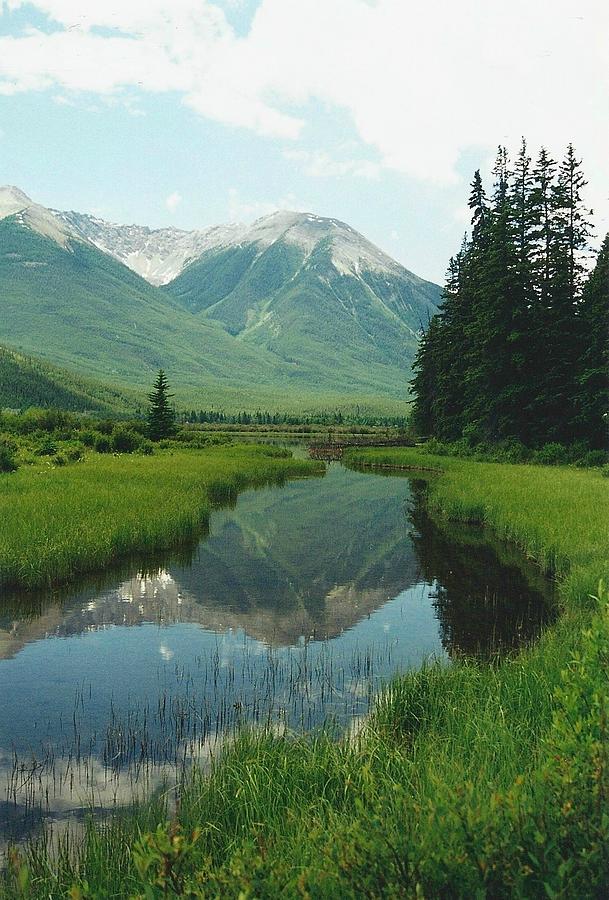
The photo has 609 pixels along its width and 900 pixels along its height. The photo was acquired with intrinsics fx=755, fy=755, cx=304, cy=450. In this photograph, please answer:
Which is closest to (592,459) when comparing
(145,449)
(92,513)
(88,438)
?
(92,513)

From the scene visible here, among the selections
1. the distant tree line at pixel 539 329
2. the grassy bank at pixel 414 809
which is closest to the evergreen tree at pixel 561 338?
the distant tree line at pixel 539 329

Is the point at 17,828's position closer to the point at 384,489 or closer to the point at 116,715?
the point at 116,715

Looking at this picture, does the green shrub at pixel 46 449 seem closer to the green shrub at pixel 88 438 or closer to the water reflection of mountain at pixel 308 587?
the green shrub at pixel 88 438

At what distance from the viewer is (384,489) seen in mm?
50406

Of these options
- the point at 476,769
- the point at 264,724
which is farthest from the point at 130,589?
the point at 476,769

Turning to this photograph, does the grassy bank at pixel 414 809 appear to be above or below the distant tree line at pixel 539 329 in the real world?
below

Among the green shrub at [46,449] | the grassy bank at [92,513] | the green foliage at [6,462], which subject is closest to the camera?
the grassy bank at [92,513]

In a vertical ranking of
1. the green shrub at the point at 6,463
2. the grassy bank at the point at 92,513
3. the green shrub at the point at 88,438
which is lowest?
the grassy bank at the point at 92,513

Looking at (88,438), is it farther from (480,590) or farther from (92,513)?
(480,590)

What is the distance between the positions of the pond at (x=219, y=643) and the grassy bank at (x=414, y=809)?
4.42 ft

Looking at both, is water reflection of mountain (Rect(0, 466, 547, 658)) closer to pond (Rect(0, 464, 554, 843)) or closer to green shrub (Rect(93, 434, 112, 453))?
pond (Rect(0, 464, 554, 843))

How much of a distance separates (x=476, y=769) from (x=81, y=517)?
66.6 feet

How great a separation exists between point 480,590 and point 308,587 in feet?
16.4

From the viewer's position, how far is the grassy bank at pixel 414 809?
195 inches
